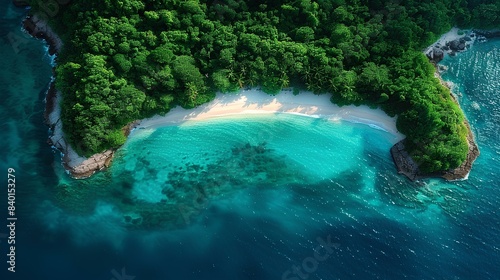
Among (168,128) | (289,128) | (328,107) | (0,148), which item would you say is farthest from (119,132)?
(328,107)

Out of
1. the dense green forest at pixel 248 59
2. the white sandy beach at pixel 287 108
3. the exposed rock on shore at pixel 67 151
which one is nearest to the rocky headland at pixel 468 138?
the dense green forest at pixel 248 59

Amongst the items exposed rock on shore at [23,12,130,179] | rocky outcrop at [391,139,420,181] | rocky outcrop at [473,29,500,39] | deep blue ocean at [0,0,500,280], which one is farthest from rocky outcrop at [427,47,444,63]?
exposed rock on shore at [23,12,130,179]

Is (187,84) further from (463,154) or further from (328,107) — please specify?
(463,154)

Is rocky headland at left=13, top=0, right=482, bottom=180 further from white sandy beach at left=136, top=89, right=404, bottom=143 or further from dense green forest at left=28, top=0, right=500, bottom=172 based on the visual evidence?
white sandy beach at left=136, top=89, right=404, bottom=143

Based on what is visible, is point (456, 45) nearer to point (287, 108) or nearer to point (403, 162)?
point (403, 162)

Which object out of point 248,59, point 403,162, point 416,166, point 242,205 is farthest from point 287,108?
point 416,166

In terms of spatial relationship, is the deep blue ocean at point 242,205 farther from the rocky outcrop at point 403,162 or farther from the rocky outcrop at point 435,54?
the rocky outcrop at point 435,54
